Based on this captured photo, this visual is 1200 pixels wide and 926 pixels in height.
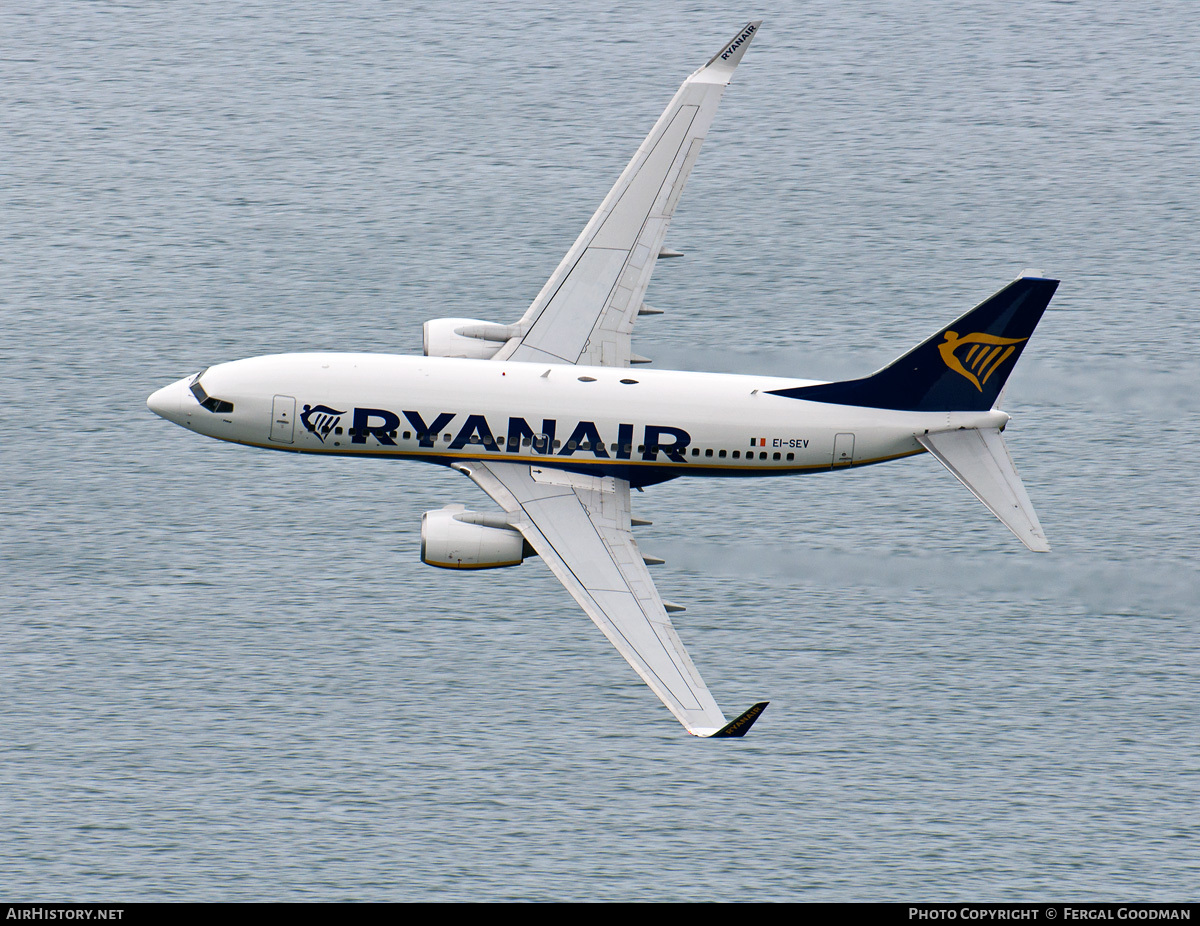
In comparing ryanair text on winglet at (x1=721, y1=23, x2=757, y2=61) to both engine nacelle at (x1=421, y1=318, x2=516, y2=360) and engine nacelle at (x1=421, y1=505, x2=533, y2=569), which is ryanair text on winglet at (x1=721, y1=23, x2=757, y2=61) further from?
engine nacelle at (x1=421, y1=505, x2=533, y2=569)

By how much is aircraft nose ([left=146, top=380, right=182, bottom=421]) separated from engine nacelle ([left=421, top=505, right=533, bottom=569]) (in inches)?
448

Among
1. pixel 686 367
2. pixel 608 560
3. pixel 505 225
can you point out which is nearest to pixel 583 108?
pixel 505 225

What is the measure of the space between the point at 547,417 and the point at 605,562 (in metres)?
5.96

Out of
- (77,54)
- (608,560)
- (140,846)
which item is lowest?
(140,846)

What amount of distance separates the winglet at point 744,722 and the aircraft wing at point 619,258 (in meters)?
18.6

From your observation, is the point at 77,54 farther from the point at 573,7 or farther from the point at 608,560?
the point at 608,560

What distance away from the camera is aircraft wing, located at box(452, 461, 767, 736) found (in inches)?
2034

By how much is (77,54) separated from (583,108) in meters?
28.7

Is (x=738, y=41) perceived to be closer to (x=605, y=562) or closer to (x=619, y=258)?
(x=619, y=258)

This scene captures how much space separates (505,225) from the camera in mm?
78062

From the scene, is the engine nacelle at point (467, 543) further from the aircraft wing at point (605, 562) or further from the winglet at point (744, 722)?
the winglet at point (744, 722)

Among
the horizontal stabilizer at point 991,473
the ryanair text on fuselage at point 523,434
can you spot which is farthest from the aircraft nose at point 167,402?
the horizontal stabilizer at point 991,473

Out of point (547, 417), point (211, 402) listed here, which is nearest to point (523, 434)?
point (547, 417)

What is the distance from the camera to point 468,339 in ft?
205
